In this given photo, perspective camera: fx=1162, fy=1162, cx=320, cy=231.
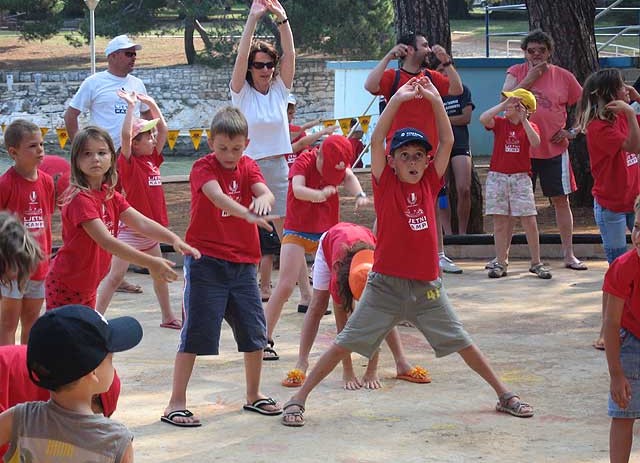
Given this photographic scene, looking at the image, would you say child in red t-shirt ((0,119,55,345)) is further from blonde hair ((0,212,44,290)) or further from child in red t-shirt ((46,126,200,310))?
blonde hair ((0,212,44,290))

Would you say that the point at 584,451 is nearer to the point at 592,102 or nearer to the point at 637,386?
the point at 637,386

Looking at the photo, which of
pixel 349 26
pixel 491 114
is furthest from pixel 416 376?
pixel 349 26

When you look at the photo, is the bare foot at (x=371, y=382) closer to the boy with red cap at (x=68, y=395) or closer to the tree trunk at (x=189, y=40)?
the boy with red cap at (x=68, y=395)

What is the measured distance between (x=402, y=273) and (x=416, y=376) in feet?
3.33

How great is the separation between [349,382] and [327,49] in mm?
35907

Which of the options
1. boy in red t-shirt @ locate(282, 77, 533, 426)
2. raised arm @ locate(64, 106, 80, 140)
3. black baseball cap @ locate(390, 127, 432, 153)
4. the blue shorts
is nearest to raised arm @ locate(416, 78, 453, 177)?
boy in red t-shirt @ locate(282, 77, 533, 426)

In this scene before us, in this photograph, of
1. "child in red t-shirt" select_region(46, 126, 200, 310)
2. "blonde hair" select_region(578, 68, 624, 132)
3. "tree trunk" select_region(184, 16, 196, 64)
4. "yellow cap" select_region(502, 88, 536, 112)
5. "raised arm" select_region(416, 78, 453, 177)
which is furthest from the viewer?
"tree trunk" select_region(184, 16, 196, 64)

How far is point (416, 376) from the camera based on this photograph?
678 centimetres

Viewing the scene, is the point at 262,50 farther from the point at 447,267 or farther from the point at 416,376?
the point at 447,267

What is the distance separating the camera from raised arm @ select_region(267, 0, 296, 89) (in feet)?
26.2

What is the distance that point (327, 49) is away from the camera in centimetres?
4181

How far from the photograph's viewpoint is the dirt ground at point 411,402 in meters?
5.55

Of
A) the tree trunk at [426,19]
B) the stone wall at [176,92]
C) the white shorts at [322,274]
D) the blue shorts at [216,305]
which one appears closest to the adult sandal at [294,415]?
the blue shorts at [216,305]

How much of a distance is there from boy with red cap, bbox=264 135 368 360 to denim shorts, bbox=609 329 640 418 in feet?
7.52
